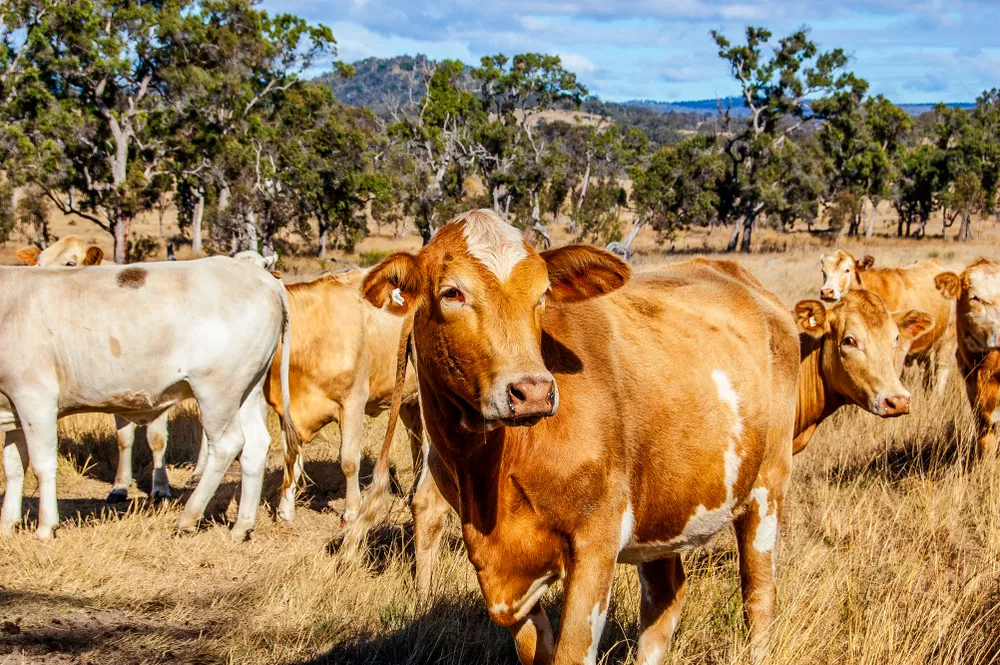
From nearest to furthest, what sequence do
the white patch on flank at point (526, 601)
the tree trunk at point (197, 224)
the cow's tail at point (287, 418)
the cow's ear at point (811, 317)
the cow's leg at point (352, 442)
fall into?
the white patch on flank at point (526, 601) → the cow's ear at point (811, 317) → the cow's tail at point (287, 418) → the cow's leg at point (352, 442) → the tree trunk at point (197, 224)

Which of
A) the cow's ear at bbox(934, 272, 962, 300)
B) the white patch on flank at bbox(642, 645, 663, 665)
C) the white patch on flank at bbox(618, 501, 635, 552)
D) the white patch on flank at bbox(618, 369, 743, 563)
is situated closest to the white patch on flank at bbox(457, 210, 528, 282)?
the white patch on flank at bbox(618, 501, 635, 552)

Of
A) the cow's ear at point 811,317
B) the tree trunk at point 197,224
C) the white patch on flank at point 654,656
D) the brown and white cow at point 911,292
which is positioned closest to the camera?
the white patch on flank at point 654,656

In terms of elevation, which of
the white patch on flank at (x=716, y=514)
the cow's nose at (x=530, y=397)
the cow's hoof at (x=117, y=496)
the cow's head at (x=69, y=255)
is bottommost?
the cow's hoof at (x=117, y=496)

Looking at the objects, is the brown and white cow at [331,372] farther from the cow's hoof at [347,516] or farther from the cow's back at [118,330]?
the cow's back at [118,330]

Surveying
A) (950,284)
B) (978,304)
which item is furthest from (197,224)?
(978,304)

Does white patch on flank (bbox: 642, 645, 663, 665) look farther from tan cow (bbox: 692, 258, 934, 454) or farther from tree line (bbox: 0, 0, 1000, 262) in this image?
tree line (bbox: 0, 0, 1000, 262)

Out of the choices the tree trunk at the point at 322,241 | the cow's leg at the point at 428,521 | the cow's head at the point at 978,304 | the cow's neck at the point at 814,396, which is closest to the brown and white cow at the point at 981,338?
the cow's head at the point at 978,304

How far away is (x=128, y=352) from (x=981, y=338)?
6.98m

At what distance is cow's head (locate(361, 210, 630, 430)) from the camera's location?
2.85 m

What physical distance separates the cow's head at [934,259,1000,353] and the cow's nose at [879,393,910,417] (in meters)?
2.41

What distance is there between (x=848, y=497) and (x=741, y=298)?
2.70m

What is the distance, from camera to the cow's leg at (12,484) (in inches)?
244

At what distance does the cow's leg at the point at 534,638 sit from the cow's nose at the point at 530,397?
1.25 m

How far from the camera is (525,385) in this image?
9.07 feet
